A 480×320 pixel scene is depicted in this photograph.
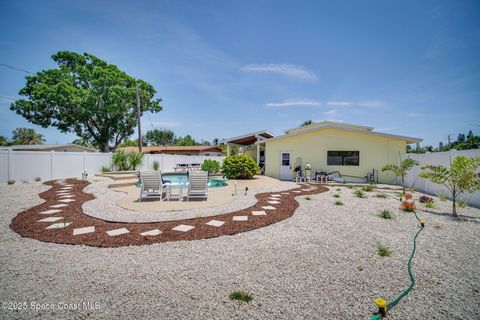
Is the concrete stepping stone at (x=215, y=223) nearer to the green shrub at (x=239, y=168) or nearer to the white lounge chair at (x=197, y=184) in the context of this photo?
the white lounge chair at (x=197, y=184)

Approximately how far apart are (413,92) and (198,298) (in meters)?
19.5

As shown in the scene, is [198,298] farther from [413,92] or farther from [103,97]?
[103,97]

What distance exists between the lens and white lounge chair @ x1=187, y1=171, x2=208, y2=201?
7598mm

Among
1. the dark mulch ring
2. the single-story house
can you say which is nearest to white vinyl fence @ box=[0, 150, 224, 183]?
the dark mulch ring

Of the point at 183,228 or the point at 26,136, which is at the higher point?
the point at 26,136

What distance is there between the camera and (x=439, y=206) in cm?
719

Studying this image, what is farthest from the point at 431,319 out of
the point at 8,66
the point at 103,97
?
the point at 103,97

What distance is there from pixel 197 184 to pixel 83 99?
22.8 metres

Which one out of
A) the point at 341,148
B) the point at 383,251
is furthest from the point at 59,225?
the point at 341,148

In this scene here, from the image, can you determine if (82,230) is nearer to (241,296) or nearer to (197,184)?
(197,184)

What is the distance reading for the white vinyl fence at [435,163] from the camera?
7164mm

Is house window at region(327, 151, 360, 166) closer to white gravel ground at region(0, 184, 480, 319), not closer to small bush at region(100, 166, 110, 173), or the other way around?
A: white gravel ground at region(0, 184, 480, 319)

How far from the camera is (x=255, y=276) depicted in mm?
2754

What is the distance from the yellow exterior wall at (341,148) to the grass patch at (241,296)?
13519 millimetres
